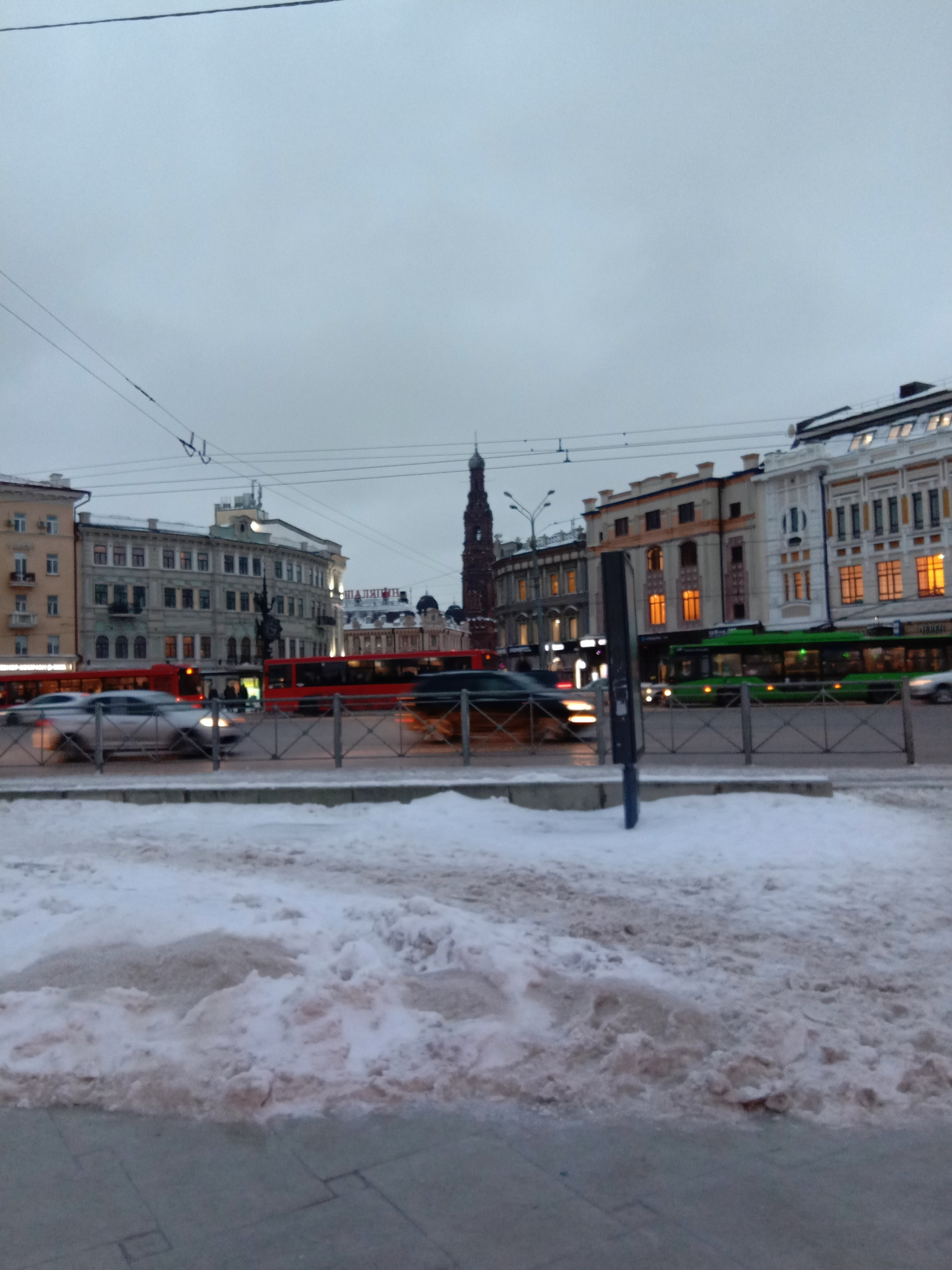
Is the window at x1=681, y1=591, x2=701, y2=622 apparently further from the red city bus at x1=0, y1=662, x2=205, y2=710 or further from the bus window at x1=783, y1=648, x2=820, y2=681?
the red city bus at x1=0, y1=662, x2=205, y2=710

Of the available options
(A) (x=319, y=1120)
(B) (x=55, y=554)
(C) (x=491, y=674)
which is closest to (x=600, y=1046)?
(A) (x=319, y=1120)

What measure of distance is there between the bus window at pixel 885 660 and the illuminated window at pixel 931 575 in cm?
902

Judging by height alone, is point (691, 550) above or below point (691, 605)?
above

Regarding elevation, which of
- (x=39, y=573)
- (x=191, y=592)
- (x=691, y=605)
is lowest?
(x=691, y=605)

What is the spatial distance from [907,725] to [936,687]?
1663cm

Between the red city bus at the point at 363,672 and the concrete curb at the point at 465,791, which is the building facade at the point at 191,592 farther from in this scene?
the concrete curb at the point at 465,791

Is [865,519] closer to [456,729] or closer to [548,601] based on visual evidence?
[548,601]

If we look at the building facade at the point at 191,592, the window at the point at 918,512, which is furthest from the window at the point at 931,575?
the building facade at the point at 191,592

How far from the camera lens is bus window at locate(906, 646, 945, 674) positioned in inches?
1325

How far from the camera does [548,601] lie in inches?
2571

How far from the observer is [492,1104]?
11.4 feet

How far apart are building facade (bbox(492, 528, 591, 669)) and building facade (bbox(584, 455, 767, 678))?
4.44m

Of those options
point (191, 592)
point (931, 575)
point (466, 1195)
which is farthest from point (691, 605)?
point (466, 1195)

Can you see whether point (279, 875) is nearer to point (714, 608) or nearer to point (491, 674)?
point (491, 674)
